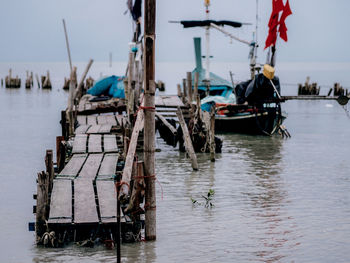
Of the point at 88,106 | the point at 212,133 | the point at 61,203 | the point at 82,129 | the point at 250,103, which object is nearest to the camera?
the point at 61,203

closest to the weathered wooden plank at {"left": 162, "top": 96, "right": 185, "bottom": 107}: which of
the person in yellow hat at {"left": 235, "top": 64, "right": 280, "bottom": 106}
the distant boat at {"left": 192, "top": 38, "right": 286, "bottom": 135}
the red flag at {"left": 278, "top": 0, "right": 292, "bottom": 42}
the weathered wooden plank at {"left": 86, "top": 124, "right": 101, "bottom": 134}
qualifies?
the weathered wooden plank at {"left": 86, "top": 124, "right": 101, "bottom": 134}

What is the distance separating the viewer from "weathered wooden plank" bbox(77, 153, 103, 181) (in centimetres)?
1169

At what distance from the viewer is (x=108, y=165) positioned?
41.5ft

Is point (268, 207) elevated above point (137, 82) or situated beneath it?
situated beneath

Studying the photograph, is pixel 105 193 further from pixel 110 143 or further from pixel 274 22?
pixel 274 22

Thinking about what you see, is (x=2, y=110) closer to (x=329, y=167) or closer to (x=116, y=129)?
(x=116, y=129)

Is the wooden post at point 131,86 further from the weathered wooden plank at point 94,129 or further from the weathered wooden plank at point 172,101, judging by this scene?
the weathered wooden plank at point 94,129

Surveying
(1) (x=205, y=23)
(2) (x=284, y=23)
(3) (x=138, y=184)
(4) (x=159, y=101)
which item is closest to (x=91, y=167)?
(3) (x=138, y=184)

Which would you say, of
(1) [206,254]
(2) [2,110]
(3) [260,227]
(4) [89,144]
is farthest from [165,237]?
(2) [2,110]

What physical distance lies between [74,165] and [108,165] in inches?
29.2

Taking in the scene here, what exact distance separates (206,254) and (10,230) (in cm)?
387

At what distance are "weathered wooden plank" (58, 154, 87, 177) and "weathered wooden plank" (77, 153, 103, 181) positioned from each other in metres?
0.11

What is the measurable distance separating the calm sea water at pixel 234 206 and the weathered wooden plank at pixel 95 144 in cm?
182

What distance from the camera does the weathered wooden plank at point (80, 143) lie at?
14.3 meters
